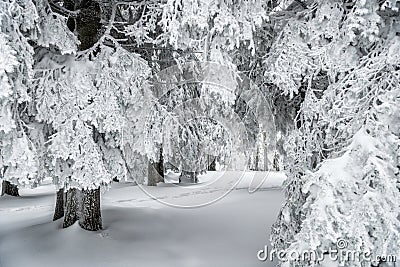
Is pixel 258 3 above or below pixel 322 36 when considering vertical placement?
above

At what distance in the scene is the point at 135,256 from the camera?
23.6 feet

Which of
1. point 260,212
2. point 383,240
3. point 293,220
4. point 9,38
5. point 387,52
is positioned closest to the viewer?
point 383,240

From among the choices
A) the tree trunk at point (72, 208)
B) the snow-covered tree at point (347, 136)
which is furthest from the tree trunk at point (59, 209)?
the snow-covered tree at point (347, 136)

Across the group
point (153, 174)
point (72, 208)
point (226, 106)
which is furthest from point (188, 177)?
point (226, 106)

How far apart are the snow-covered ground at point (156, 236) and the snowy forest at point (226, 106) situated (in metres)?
0.04

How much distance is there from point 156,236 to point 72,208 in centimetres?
177

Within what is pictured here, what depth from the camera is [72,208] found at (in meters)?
8.09

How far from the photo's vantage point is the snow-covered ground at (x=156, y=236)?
7.11m

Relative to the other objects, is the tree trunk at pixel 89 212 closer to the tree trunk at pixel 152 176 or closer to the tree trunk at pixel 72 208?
the tree trunk at pixel 72 208

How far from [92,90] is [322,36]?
3606 millimetres

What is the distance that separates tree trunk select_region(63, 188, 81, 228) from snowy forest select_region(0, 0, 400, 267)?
27 millimetres

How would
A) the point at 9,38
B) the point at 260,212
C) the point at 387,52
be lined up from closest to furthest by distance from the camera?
the point at 387,52, the point at 9,38, the point at 260,212

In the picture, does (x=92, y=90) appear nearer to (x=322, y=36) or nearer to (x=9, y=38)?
(x=9, y=38)

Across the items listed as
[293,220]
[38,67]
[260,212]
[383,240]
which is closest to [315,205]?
[383,240]
